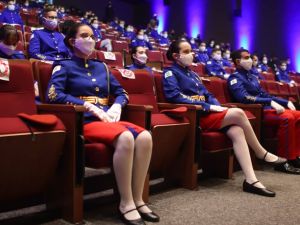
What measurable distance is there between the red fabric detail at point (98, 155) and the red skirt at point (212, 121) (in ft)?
2.64

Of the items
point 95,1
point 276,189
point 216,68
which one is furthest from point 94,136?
point 95,1

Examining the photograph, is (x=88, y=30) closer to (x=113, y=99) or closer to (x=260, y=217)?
(x=113, y=99)

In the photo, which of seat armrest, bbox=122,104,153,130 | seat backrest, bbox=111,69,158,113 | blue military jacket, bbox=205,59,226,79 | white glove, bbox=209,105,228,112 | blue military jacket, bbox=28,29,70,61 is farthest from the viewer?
blue military jacket, bbox=205,59,226,79

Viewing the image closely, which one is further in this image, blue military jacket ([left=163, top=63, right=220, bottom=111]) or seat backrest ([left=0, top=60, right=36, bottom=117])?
blue military jacket ([left=163, top=63, right=220, bottom=111])

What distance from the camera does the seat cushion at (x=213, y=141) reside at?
82.3 inches

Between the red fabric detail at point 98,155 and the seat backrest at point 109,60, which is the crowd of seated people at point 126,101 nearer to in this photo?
the red fabric detail at point 98,155

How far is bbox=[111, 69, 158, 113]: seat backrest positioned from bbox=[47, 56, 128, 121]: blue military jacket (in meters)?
0.19

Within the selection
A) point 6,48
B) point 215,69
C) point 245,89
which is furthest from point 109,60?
point 215,69

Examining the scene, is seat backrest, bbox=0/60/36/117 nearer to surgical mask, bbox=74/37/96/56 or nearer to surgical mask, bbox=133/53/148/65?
surgical mask, bbox=74/37/96/56

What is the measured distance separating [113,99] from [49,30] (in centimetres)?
161

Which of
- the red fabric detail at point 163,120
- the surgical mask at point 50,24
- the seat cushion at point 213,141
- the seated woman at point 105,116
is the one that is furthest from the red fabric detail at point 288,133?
the surgical mask at point 50,24

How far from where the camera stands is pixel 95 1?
12.9 m

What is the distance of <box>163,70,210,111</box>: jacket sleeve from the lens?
219 centimetres

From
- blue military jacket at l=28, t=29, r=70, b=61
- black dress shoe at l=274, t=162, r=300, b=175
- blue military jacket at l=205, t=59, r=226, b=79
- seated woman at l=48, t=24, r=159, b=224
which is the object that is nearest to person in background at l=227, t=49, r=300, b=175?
black dress shoe at l=274, t=162, r=300, b=175
